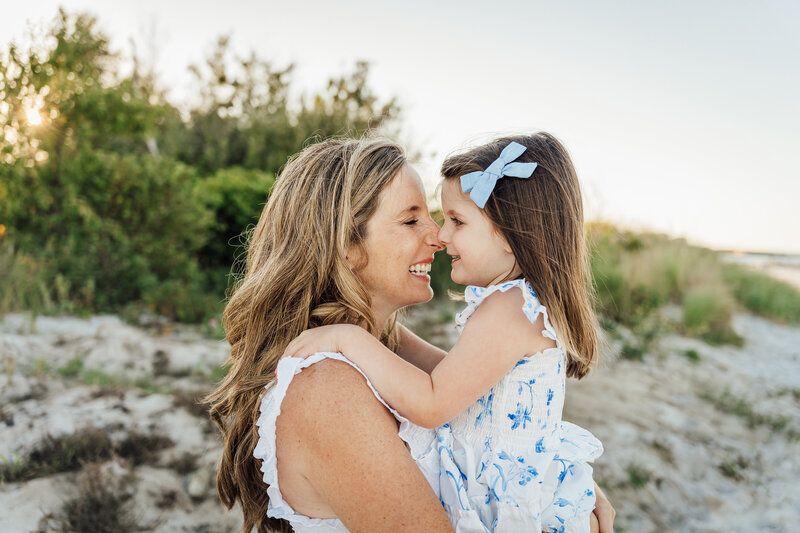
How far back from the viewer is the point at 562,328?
79.3 inches

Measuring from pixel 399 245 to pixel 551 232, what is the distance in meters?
0.61

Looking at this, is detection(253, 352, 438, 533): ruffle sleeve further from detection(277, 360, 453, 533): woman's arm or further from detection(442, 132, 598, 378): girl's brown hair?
detection(442, 132, 598, 378): girl's brown hair

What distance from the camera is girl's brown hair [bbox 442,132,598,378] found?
2078mm

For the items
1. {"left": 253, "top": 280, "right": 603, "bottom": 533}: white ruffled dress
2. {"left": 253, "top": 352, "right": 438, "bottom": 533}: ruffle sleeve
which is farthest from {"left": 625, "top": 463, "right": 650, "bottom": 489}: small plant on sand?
{"left": 253, "top": 352, "right": 438, "bottom": 533}: ruffle sleeve

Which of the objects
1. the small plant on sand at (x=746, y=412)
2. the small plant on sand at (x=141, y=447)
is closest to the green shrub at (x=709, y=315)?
the small plant on sand at (x=746, y=412)

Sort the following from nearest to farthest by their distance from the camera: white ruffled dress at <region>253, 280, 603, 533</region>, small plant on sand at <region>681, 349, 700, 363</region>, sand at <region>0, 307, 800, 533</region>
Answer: white ruffled dress at <region>253, 280, 603, 533</region>
sand at <region>0, 307, 800, 533</region>
small plant on sand at <region>681, 349, 700, 363</region>

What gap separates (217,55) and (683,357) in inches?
585

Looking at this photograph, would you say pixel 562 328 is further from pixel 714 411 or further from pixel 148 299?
pixel 148 299

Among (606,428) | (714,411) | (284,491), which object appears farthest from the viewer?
(714,411)

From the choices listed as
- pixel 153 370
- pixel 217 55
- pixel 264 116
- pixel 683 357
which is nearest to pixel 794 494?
pixel 683 357

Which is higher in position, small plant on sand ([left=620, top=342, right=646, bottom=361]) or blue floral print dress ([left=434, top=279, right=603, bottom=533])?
blue floral print dress ([left=434, top=279, right=603, bottom=533])

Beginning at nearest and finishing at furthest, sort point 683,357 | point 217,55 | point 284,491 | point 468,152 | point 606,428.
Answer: point 284,491 < point 468,152 < point 606,428 < point 683,357 < point 217,55

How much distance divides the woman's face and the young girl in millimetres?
57

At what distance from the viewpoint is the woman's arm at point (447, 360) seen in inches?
70.0
